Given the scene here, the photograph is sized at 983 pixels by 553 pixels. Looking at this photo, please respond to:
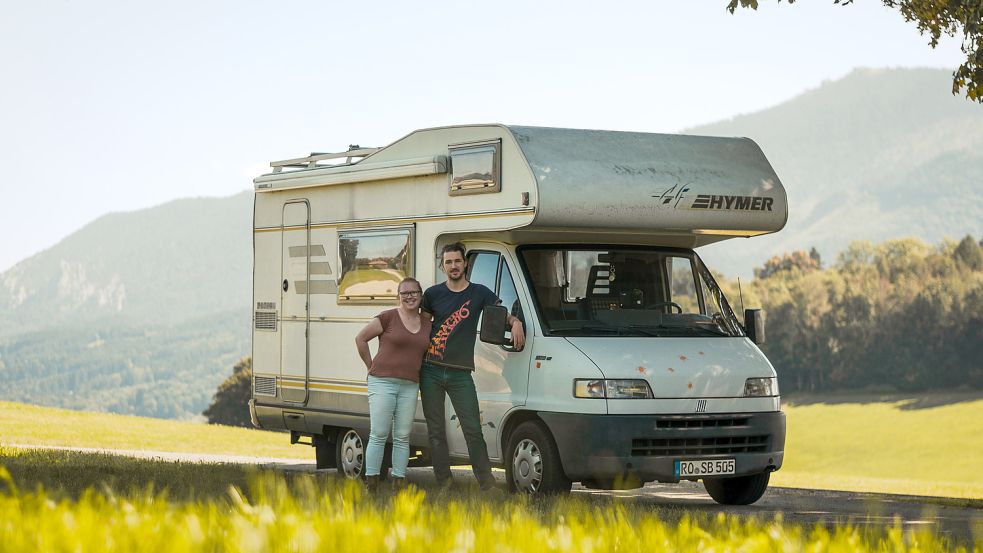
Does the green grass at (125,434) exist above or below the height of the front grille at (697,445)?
below

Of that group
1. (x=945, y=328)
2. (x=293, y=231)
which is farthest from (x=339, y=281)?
(x=945, y=328)

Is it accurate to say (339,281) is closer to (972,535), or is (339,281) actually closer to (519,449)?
(519,449)

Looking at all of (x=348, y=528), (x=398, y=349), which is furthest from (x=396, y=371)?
(x=348, y=528)

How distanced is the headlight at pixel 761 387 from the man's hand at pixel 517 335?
1931 millimetres

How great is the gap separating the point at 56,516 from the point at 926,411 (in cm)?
9395

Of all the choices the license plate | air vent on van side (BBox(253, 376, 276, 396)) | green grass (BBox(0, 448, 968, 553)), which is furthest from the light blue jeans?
green grass (BBox(0, 448, 968, 553))

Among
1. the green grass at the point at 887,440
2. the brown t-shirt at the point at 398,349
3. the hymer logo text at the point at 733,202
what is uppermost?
the hymer logo text at the point at 733,202

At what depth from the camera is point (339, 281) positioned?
45.1ft

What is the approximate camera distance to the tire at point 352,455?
44.8 feet

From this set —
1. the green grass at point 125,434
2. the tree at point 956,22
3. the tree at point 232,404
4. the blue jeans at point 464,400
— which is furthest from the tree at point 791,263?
the blue jeans at point 464,400

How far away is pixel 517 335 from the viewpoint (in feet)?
36.9

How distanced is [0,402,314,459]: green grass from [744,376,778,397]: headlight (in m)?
10.9

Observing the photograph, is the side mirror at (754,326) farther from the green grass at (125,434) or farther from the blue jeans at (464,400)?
the green grass at (125,434)

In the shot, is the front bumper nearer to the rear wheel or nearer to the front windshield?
the front windshield
